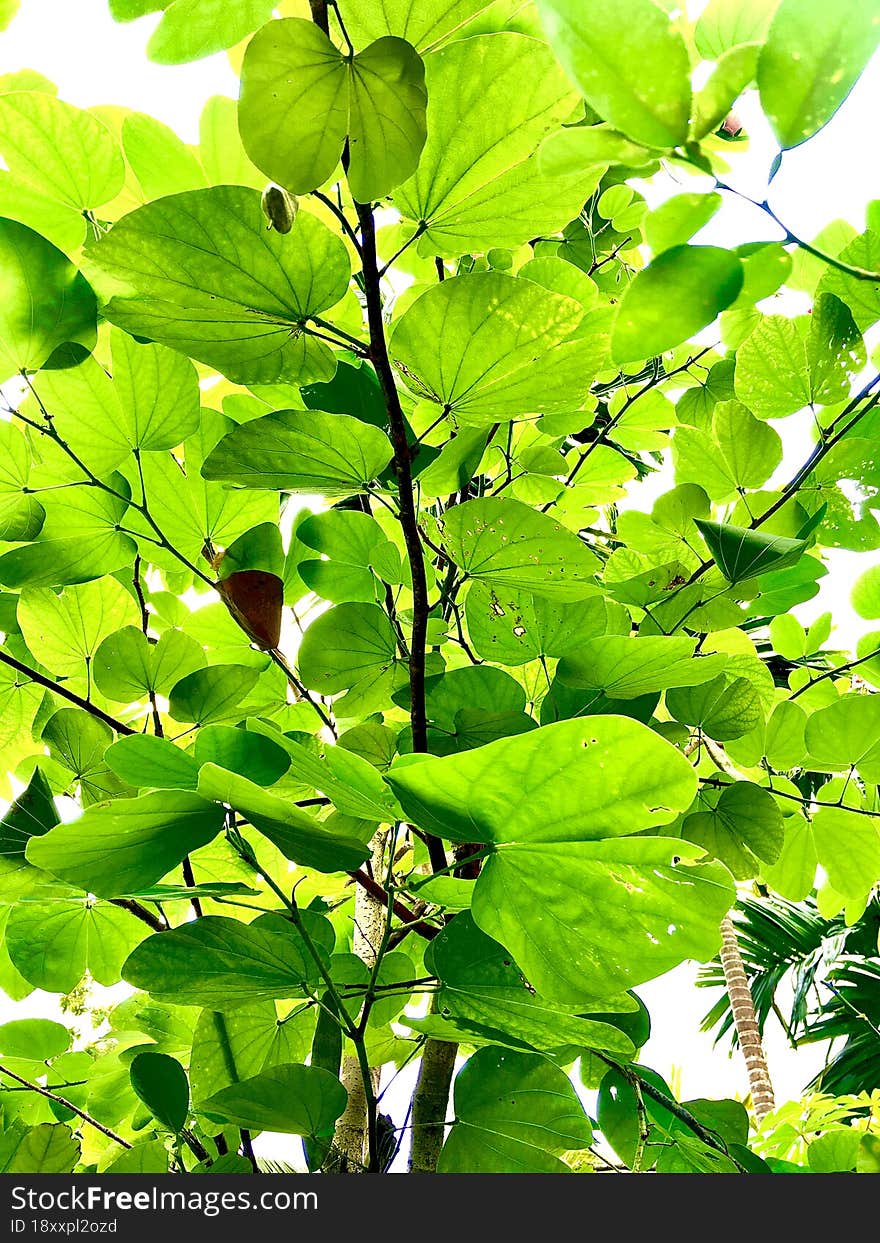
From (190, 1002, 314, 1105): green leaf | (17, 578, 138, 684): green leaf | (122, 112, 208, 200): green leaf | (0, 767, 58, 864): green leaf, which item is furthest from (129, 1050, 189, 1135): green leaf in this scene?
(122, 112, 208, 200): green leaf

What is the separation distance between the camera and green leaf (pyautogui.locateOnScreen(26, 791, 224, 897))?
0.32 meters

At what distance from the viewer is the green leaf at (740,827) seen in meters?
0.55

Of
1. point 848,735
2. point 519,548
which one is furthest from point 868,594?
point 519,548

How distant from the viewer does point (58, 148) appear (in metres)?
0.43

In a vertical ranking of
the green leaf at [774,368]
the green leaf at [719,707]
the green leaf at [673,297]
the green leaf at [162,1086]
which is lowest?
the green leaf at [162,1086]

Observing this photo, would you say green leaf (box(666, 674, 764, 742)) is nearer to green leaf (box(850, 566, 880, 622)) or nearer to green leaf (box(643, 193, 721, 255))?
green leaf (box(850, 566, 880, 622))

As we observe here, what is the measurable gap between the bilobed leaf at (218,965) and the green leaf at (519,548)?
0.67ft

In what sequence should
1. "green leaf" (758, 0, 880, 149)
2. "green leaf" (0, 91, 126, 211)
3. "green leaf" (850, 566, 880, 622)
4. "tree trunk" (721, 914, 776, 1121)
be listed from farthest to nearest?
"tree trunk" (721, 914, 776, 1121) → "green leaf" (850, 566, 880, 622) → "green leaf" (0, 91, 126, 211) → "green leaf" (758, 0, 880, 149)

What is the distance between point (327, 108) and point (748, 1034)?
2892mm

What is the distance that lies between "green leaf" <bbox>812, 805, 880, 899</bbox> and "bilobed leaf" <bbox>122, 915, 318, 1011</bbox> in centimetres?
39

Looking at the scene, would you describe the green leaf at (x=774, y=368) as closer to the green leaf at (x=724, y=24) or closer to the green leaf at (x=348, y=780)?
the green leaf at (x=724, y=24)

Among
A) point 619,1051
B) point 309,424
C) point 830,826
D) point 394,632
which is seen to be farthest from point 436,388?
point 830,826

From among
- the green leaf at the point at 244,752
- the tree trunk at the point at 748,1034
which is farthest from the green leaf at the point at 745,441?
the tree trunk at the point at 748,1034

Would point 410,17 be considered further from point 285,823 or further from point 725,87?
point 285,823
